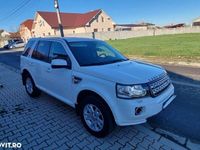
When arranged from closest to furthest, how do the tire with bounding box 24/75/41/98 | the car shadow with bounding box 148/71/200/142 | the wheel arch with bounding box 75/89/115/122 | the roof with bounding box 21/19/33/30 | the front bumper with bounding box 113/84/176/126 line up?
the front bumper with bounding box 113/84/176/126, the wheel arch with bounding box 75/89/115/122, the car shadow with bounding box 148/71/200/142, the tire with bounding box 24/75/41/98, the roof with bounding box 21/19/33/30

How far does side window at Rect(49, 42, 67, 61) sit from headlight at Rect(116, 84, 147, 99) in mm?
1651

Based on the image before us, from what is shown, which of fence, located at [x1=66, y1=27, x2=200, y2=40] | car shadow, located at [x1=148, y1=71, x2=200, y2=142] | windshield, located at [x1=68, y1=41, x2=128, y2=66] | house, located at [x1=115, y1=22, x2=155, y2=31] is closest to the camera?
car shadow, located at [x1=148, y1=71, x2=200, y2=142]

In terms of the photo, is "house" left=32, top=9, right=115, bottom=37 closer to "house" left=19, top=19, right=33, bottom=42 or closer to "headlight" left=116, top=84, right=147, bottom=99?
"house" left=19, top=19, right=33, bottom=42

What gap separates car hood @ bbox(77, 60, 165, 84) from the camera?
133 inches

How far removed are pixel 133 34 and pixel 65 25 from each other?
16947 millimetres

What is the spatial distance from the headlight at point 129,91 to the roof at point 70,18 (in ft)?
161

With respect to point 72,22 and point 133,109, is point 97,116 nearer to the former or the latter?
point 133,109

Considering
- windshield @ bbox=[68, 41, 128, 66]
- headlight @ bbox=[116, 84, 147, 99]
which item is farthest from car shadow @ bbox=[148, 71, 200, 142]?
windshield @ bbox=[68, 41, 128, 66]

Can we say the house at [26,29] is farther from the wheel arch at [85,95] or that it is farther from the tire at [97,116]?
the tire at [97,116]

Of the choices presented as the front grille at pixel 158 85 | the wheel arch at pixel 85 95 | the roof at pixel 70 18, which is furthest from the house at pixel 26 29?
the front grille at pixel 158 85

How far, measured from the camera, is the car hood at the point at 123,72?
11.1ft

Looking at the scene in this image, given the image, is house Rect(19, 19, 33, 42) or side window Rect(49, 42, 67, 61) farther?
house Rect(19, 19, 33, 42)

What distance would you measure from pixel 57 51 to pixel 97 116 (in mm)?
1864

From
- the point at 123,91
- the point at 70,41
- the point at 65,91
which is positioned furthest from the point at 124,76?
the point at 70,41
